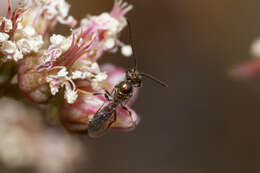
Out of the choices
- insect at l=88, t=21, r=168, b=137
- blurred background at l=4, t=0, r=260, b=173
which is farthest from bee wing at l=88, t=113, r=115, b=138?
blurred background at l=4, t=0, r=260, b=173

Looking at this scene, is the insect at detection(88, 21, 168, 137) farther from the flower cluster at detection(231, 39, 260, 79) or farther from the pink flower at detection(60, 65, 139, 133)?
the flower cluster at detection(231, 39, 260, 79)

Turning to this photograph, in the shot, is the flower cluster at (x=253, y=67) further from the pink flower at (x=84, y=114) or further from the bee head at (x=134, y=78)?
the pink flower at (x=84, y=114)

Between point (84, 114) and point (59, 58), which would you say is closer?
point (59, 58)

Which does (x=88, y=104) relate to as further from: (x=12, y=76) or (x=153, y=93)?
(x=153, y=93)

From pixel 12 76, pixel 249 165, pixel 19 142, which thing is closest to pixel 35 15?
pixel 12 76

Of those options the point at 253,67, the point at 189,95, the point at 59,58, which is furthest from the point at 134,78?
the point at 189,95

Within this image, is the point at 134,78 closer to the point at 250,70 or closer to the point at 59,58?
the point at 59,58
